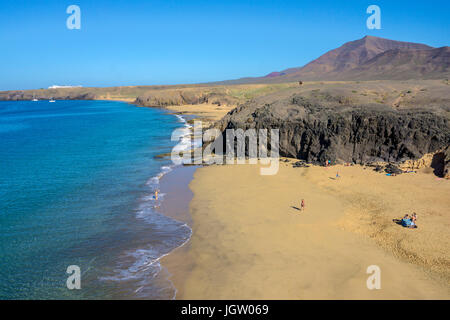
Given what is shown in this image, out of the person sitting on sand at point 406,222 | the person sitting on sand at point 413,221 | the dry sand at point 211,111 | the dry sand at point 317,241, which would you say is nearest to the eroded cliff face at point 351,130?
the dry sand at point 317,241

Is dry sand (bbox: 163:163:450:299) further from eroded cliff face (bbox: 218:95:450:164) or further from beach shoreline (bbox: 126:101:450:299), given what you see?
eroded cliff face (bbox: 218:95:450:164)

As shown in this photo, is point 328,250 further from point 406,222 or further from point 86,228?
point 86,228

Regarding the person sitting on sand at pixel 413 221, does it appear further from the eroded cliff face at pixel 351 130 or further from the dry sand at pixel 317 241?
the eroded cliff face at pixel 351 130

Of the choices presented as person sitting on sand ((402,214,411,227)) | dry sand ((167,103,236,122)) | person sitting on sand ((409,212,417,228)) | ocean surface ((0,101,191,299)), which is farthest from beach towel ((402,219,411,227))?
dry sand ((167,103,236,122))

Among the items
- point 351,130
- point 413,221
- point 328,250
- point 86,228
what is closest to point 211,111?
point 351,130

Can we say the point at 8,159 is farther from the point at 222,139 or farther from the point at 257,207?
the point at 257,207

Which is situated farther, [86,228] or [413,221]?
[86,228]

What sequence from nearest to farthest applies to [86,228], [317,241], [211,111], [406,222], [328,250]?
[328,250] < [317,241] < [406,222] < [86,228] < [211,111]
